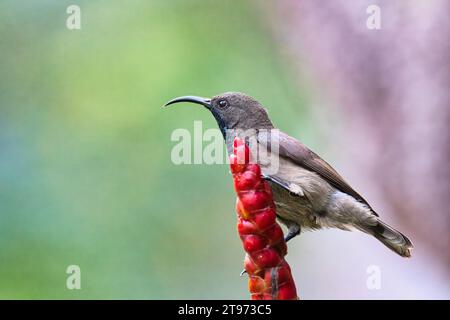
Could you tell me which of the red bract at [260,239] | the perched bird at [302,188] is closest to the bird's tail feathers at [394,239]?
the perched bird at [302,188]

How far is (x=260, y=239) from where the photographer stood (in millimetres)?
2283

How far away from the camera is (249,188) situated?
2.29 metres

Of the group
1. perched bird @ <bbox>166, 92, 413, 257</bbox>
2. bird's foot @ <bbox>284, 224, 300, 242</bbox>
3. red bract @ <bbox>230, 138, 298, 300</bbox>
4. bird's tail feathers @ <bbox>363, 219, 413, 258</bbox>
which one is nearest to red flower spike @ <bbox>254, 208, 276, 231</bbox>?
red bract @ <bbox>230, 138, 298, 300</bbox>

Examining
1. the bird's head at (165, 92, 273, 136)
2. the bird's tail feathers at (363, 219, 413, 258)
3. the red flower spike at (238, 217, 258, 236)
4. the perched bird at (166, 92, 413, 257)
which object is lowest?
the red flower spike at (238, 217, 258, 236)

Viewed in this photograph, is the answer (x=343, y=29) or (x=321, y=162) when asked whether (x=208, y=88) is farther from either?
(x=321, y=162)

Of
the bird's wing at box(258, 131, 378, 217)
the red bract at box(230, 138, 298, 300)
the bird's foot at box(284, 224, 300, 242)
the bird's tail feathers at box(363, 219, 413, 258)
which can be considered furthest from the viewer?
the bird's wing at box(258, 131, 378, 217)

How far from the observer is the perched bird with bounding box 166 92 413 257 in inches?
152

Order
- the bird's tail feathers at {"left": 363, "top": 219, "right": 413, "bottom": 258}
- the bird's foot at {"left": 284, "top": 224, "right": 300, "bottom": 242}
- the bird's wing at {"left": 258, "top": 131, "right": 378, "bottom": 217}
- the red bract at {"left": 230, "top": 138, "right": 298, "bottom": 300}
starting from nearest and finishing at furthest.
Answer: the red bract at {"left": 230, "top": 138, "right": 298, "bottom": 300} < the bird's tail feathers at {"left": 363, "top": 219, "right": 413, "bottom": 258} < the bird's foot at {"left": 284, "top": 224, "right": 300, "bottom": 242} < the bird's wing at {"left": 258, "top": 131, "right": 378, "bottom": 217}

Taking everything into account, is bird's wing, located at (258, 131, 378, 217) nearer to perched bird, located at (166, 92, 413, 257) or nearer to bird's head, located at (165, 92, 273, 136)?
perched bird, located at (166, 92, 413, 257)

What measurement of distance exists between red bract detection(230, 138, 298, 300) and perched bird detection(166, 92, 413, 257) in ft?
4.74

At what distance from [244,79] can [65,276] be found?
7.39 feet

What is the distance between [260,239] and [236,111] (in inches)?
75.9

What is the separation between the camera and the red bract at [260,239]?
2260mm

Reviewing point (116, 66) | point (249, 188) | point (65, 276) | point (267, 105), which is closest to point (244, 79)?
point (267, 105)
